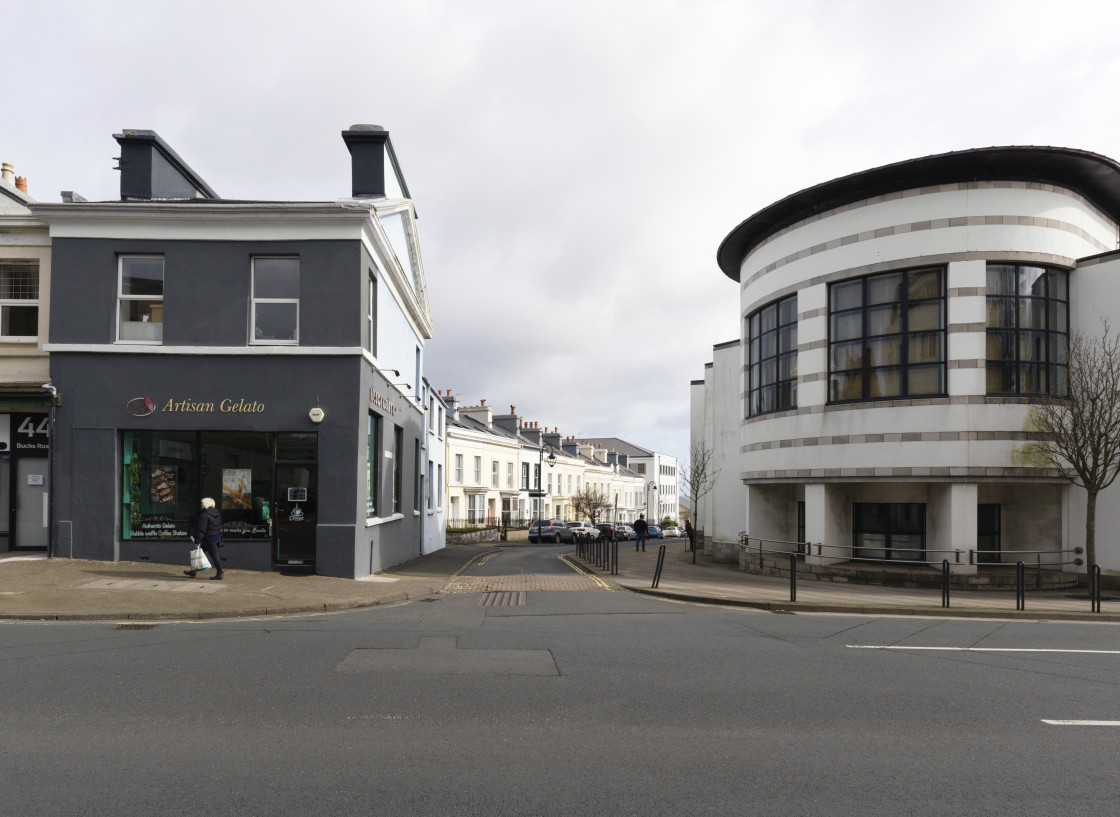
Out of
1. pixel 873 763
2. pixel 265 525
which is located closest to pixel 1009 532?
pixel 873 763

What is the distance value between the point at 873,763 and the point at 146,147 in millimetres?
21041

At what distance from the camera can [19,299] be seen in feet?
56.4

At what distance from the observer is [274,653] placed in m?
8.79

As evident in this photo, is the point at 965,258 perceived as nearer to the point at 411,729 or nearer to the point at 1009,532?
the point at 1009,532

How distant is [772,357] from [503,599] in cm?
1155

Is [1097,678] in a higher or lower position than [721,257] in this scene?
lower

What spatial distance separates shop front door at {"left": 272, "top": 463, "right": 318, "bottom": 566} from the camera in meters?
16.5

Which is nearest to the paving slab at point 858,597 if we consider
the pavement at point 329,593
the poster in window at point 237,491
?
the pavement at point 329,593

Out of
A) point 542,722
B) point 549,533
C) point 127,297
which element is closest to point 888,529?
point 542,722

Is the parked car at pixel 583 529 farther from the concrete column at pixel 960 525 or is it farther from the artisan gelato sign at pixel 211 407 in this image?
the artisan gelato sign at pixel 211 407

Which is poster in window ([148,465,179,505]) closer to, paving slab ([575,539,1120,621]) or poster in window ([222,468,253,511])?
poster in window ([222,468,253,511])

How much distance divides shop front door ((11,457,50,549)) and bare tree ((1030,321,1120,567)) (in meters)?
21.8

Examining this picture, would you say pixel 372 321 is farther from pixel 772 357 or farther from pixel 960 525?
pixel 960 525

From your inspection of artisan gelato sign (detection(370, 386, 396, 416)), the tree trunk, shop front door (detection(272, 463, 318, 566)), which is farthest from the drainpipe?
the tree trunk
